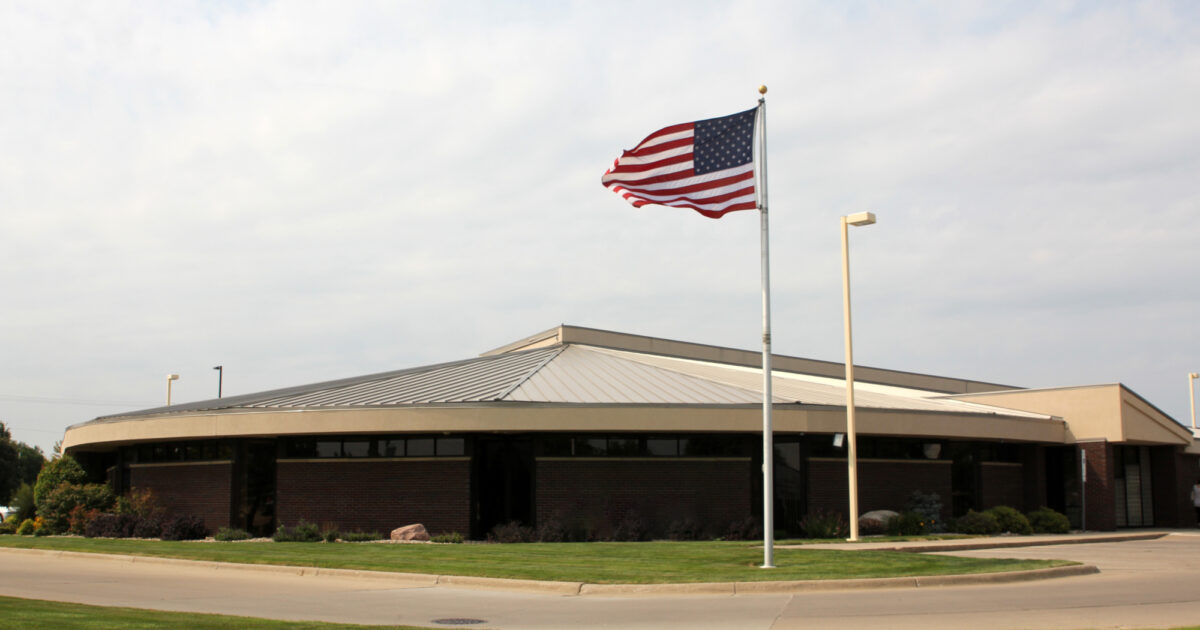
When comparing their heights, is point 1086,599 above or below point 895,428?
below

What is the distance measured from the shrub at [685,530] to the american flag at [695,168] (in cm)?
1044

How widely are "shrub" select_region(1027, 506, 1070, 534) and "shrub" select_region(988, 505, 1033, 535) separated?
3.82 feet

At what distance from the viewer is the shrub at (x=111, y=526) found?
29.6 meters

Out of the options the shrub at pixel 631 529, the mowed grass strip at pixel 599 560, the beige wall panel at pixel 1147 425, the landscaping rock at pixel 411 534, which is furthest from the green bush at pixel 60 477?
the beige wall panel at pixel 1147 425

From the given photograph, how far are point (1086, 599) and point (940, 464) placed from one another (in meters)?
17.1

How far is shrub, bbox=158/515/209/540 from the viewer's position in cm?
2794

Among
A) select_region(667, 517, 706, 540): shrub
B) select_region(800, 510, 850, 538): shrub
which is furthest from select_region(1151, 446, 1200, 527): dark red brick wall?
select_region(667, 517, 706, 540): shrub

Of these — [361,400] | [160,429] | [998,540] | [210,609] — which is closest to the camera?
[210,609]

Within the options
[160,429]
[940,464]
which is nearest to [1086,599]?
[940,464]

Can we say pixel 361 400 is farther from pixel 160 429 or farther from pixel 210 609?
pixel 210 609

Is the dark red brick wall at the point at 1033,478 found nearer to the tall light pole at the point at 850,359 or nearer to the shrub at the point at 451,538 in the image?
the tall light pole at the point at 850,359

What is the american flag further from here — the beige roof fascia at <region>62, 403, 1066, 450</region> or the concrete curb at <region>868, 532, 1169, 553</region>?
the beige roof fascia at <region>62, 403, 1066, 450</region>

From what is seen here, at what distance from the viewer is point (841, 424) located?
27984 millimetres

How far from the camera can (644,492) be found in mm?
26984
